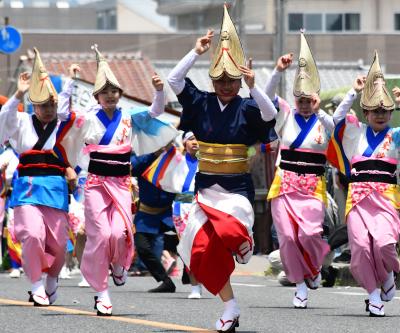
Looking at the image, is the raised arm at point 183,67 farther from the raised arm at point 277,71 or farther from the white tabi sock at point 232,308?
the white tabi sock at point 232,308

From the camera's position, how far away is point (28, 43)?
174 feet

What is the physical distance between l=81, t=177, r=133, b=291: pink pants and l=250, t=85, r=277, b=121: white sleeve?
6.84 feet

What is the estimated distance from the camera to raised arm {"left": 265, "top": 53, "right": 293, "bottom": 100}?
11570mm

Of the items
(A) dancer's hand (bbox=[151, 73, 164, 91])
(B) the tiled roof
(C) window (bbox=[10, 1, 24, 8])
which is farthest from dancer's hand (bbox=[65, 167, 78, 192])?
(C) window (bbox=[10, 1, 24, 8])

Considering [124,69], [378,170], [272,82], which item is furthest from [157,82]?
[124,69]

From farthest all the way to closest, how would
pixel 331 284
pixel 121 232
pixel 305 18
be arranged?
1. pixel 305 18
2. pixel 331 284
3. pixel 121 232

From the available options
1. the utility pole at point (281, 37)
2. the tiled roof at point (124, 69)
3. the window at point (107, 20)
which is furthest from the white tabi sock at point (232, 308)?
the window at point (107, 20)

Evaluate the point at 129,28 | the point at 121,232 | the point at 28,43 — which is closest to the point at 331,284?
the point at 121,232

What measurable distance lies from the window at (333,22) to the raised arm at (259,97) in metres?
49.4

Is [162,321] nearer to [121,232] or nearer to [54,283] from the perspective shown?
[121,232]

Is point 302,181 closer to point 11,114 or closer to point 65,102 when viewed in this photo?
point 65,102

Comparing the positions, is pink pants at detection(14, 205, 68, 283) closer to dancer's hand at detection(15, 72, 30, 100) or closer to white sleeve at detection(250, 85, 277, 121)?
dancer's hand at detection(15, 72, 30, 100)

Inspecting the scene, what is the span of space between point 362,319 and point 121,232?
211 centimetres

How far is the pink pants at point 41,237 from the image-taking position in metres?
13.6
